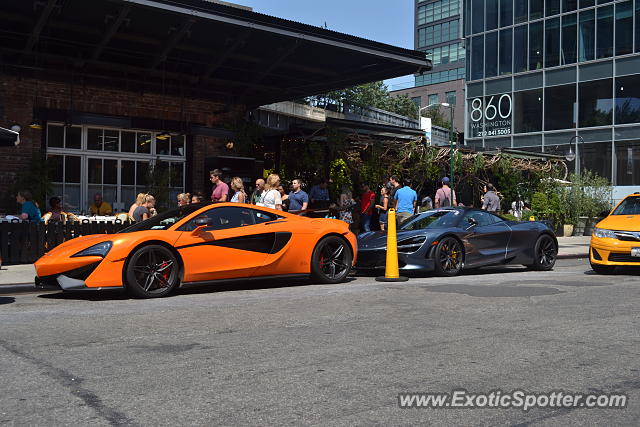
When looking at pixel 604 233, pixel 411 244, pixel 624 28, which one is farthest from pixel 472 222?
pixel 624 28

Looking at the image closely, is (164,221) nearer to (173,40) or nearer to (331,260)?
(331,260)

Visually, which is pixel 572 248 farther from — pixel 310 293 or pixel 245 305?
pixel 245 305

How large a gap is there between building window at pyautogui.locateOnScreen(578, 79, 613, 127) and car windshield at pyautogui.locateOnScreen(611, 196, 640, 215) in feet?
84.5

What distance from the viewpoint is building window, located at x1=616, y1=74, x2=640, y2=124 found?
3534cm

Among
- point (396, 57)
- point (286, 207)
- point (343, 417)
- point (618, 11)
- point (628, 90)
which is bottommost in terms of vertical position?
point (343, 417)

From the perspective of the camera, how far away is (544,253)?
43.3 feet

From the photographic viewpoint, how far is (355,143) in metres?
20.6

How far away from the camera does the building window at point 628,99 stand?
35.3 m

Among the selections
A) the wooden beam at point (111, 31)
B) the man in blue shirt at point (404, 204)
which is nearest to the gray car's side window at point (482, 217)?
the man in blue shirt at point (404, 204)

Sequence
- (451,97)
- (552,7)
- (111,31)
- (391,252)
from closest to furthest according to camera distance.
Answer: (391,252)
(111,31)
(552,7)
(451,97)

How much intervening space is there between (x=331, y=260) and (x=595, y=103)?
1221 inches

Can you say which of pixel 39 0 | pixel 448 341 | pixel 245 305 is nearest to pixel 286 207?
pixel 39 0

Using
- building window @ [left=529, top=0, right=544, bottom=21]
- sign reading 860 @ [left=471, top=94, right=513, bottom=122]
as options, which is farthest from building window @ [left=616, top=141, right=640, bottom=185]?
building window @ [left=529, top=0, right=544, bottom=21]

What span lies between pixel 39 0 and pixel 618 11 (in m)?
32.2
